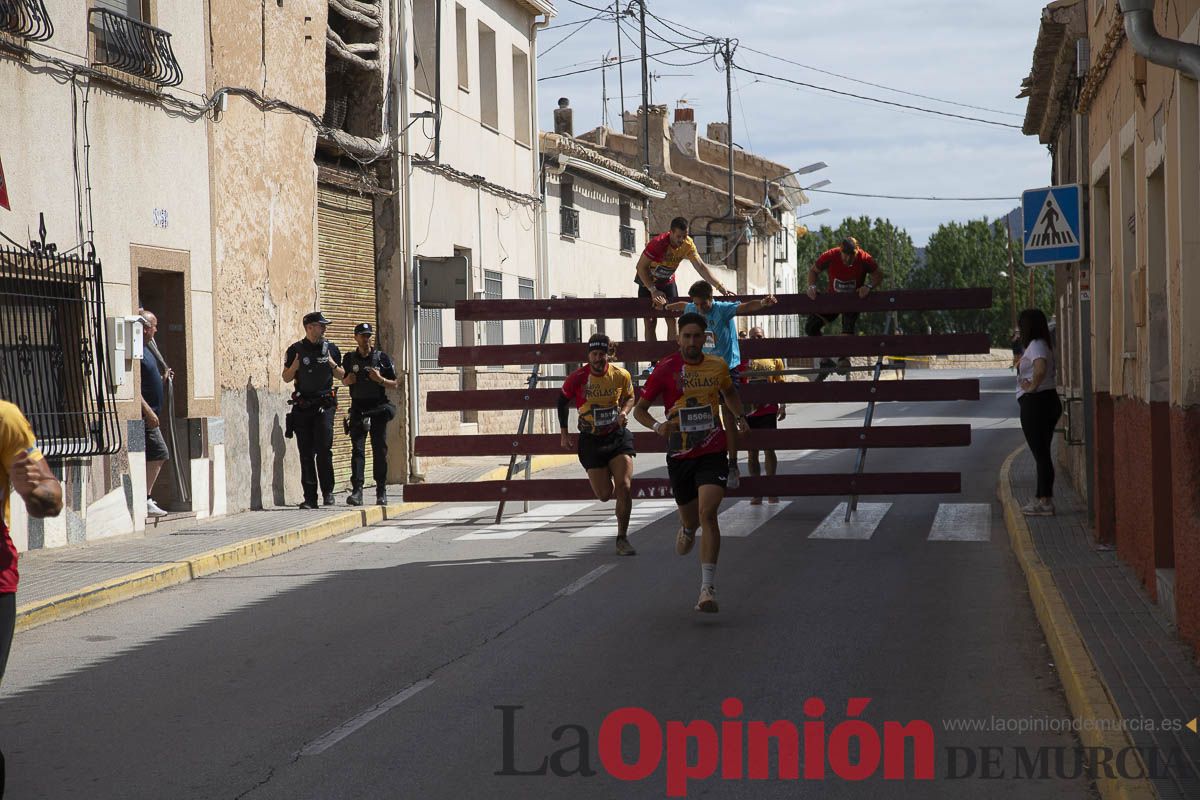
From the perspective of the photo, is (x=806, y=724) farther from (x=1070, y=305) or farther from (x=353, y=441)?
(x=1070, y=305)

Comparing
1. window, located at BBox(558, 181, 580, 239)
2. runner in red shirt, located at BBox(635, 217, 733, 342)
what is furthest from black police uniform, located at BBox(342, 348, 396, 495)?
window, located at BBox(558, 181, 580, 239)

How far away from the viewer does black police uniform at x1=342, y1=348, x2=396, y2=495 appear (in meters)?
16.8

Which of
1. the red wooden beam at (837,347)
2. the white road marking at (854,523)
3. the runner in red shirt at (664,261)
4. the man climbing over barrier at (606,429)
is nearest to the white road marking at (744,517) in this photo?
the white road marking at (854,523)

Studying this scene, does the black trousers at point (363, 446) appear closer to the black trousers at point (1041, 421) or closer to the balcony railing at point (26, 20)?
the balcony railing at point (26, 20)

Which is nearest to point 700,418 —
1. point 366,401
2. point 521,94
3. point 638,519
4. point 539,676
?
point 539,676

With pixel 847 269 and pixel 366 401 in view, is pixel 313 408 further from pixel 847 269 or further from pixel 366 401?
pixel 847 269

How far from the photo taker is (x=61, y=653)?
9.03 metres

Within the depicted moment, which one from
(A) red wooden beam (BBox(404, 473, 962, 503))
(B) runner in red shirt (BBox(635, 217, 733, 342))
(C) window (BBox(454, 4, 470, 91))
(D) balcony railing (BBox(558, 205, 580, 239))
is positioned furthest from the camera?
(D) balcony railing (BBox(558, 205, 580, 239))

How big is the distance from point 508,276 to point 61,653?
17789 millimetres

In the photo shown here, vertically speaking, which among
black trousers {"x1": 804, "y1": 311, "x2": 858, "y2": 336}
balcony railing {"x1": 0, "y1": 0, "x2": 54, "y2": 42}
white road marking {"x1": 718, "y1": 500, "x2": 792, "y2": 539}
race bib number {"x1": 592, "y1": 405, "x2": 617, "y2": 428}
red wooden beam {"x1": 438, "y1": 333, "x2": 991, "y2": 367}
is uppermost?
balcony railing {"x1": 0, "y1": 0, "x2": 54, "y2": 42}

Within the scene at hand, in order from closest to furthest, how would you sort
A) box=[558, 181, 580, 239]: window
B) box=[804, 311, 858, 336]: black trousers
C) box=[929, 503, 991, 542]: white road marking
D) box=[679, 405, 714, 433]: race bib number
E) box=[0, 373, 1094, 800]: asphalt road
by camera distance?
box=[0, 373, 1094, 800]: asphalt road
box=[679, 405, 714, 433]: race bib number
box=[929, 503, 991, 542]: white road marking
box=[804, 311, 858, 336]: black trousers
box=[558, 181, 580, 239]: window

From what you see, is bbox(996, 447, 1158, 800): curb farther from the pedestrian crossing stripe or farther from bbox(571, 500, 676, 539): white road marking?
bbox(571, 500, 676, 539): white road marking

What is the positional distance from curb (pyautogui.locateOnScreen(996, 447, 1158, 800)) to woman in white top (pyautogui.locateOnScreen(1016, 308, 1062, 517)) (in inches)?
93.2

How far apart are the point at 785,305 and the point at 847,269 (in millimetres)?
1351
